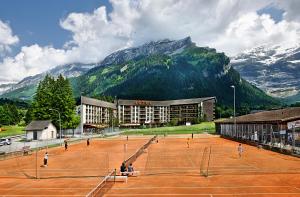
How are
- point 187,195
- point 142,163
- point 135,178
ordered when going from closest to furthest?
point 187,195
point 135,178
point 142,163

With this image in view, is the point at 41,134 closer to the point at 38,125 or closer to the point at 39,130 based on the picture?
the point at 39,130

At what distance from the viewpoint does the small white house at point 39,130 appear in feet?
325

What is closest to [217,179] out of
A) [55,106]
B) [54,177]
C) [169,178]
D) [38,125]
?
[169,178]

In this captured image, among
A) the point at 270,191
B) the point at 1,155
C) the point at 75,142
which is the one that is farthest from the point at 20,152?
the point at 270,191

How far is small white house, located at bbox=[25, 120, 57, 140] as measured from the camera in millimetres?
99000

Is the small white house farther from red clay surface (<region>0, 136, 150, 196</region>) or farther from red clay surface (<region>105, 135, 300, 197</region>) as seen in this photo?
red clay surface (<region>105, 135, 300, 197</region>)

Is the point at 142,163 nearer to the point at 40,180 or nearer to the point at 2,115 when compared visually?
the point at 40,180

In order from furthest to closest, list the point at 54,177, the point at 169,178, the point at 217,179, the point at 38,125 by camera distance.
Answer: the point at 38,125
the point at 54,177
the point at 169,178
the point at 217,179

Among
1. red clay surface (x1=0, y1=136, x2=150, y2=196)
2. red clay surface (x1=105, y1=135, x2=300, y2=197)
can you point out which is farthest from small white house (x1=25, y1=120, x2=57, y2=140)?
red clay surface (x1=105, y1=135, x2=300, y2=197)

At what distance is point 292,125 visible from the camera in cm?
5900

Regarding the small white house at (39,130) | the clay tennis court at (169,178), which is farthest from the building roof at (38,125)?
the clay tennis court at (169,178)

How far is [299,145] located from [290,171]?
1890 cm

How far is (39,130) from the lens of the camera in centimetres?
9888

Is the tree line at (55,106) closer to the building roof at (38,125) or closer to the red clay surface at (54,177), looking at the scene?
the building roof at (38,125)
